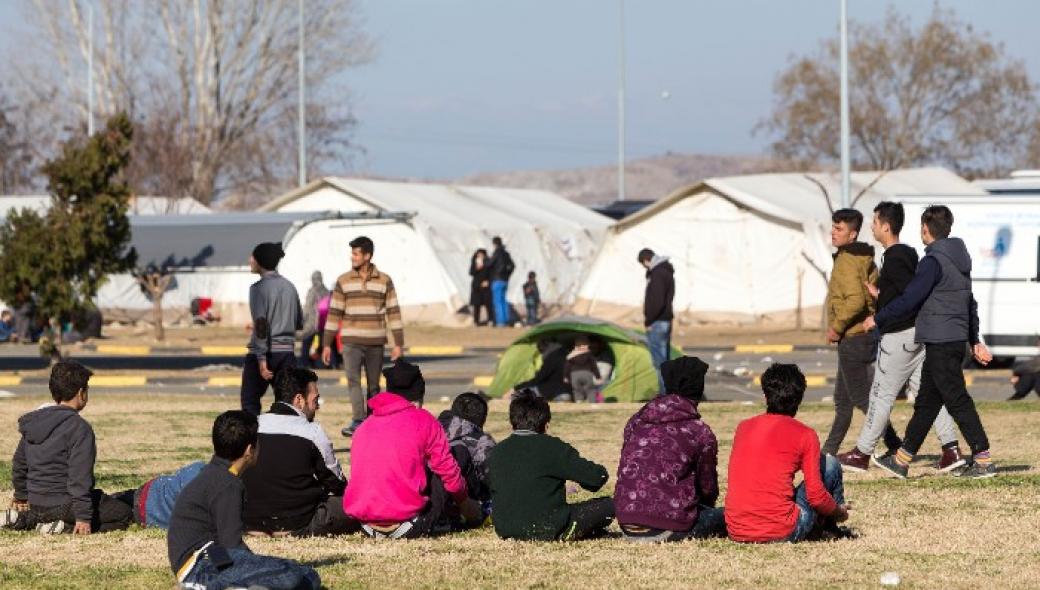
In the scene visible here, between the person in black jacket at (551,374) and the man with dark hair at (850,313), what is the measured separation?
8.26m

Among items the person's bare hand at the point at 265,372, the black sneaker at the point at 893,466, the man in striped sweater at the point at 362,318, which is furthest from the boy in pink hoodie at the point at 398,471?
the man in striped sweater at the point at 362,318

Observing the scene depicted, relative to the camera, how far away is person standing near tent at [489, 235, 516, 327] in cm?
4062

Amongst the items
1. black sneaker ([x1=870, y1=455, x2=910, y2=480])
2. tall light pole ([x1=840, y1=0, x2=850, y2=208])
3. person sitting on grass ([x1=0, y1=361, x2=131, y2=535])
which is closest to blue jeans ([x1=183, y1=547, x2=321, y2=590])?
person sitting on grass ([x1=0, y1=361, x2=131, y2=535])

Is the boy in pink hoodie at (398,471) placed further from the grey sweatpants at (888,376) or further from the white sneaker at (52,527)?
the grey sweatpants at (888,376)

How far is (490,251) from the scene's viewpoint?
145 ft

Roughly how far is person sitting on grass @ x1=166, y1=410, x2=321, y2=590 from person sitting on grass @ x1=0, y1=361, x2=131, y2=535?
2.42 meters

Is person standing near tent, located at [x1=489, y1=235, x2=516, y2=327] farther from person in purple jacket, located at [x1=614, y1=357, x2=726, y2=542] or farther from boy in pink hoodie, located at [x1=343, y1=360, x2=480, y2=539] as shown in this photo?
person in purple jacket, located at [x1=614, y1=357, x2=726, y2=542]

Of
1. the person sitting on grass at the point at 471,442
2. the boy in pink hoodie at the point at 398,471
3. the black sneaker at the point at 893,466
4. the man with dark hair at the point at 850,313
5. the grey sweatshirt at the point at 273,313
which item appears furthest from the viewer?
the grey sweatshirt at the point at 273,313

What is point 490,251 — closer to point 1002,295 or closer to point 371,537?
point 1002,295

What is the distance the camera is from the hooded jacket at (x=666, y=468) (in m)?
10.2

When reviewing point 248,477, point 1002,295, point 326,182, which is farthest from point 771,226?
point 248,477

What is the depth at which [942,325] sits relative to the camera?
12.9m

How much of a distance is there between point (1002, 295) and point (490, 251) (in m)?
19.7

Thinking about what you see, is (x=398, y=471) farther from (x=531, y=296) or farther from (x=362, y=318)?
(x=531, y=296)
